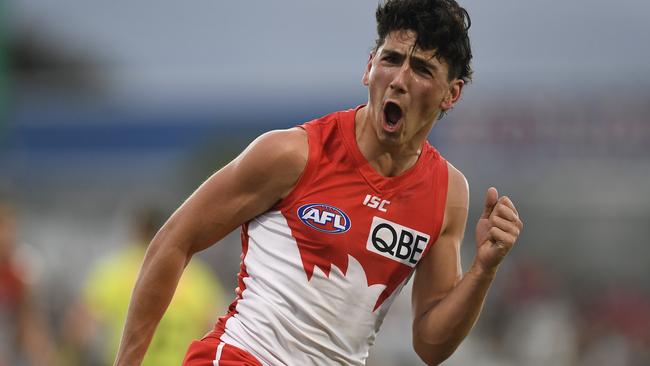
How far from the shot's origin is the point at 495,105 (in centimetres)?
1758

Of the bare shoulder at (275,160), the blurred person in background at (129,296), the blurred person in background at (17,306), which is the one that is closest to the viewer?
the bare shoulder at (275,160)

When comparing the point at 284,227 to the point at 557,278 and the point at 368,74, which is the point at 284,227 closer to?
the point at 368,74

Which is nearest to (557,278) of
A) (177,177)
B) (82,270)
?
(177,177)

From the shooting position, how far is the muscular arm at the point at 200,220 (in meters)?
4.50

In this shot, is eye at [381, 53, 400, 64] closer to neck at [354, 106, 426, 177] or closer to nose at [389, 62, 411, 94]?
nose at [389, 62, 411, 94]

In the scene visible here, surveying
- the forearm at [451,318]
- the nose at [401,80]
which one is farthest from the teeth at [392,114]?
the forearm at [451,318]

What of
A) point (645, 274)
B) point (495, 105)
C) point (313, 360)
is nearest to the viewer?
point (313, 360)

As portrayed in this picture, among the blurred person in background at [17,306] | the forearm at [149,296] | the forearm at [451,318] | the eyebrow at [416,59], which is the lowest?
the blurred person in background at [17,306]

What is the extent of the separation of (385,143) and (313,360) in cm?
88

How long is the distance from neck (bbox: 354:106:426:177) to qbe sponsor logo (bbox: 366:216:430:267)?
0.22 m

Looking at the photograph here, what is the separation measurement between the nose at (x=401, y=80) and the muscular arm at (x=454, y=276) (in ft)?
1.77

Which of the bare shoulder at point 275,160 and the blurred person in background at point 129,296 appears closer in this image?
the bare shoulder at point 275,160

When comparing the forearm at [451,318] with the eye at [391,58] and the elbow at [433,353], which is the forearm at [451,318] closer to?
the elbow at [433,353]

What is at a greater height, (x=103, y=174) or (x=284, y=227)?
(x=284, y=227)
